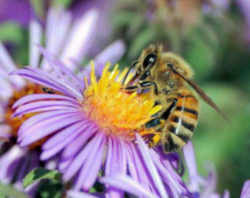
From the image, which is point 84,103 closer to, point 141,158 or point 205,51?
point 141,158

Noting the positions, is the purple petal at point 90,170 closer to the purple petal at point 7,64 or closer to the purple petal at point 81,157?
the purple petal at point 81,157

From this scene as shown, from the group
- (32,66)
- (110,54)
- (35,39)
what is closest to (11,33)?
(35,39)

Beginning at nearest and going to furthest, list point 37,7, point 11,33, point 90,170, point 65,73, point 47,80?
point 90,170 → point 47,80 → point 65,73 → point 37,7 → point 11,33

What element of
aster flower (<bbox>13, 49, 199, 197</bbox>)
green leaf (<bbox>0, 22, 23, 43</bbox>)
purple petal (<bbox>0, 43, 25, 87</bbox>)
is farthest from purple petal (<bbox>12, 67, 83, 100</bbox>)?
green leaf (<bbox>0, 22, 23, 43</bbox>)

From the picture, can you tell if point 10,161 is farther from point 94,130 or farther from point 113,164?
point 113,164

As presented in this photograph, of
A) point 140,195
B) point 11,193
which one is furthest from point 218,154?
point 11,193
